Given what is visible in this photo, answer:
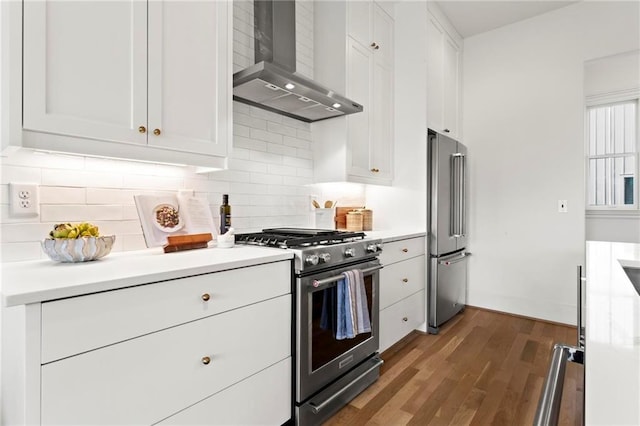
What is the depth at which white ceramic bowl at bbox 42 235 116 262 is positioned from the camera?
131 cm

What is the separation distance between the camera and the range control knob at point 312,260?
1715 mm

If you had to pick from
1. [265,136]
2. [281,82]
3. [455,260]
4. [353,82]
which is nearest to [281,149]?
[265,136]

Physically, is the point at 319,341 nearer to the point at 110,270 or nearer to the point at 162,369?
the point at 162,369

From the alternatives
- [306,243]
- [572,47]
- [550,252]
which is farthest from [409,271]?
[572,47]

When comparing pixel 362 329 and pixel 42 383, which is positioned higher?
pixel 42 383

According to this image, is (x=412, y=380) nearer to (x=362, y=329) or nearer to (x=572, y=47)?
(x=362, y=329)

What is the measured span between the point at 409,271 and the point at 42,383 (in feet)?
8.02

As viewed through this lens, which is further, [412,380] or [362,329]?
[412,380]

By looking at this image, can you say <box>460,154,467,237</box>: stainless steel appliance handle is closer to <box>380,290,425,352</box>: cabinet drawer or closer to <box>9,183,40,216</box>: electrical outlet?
<box>380,290,425,352</box>: cabinet drawer

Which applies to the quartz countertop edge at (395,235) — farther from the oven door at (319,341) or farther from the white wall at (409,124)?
the oven door at (319,341)

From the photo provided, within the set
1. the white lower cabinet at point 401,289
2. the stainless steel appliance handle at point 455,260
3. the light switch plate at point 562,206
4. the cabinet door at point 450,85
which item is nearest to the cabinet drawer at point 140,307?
the white lower cabinet at point 401,289

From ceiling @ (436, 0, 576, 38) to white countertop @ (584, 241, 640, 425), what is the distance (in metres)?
3.22

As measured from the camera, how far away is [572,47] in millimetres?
3320

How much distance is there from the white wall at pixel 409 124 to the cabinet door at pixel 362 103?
0.45m
